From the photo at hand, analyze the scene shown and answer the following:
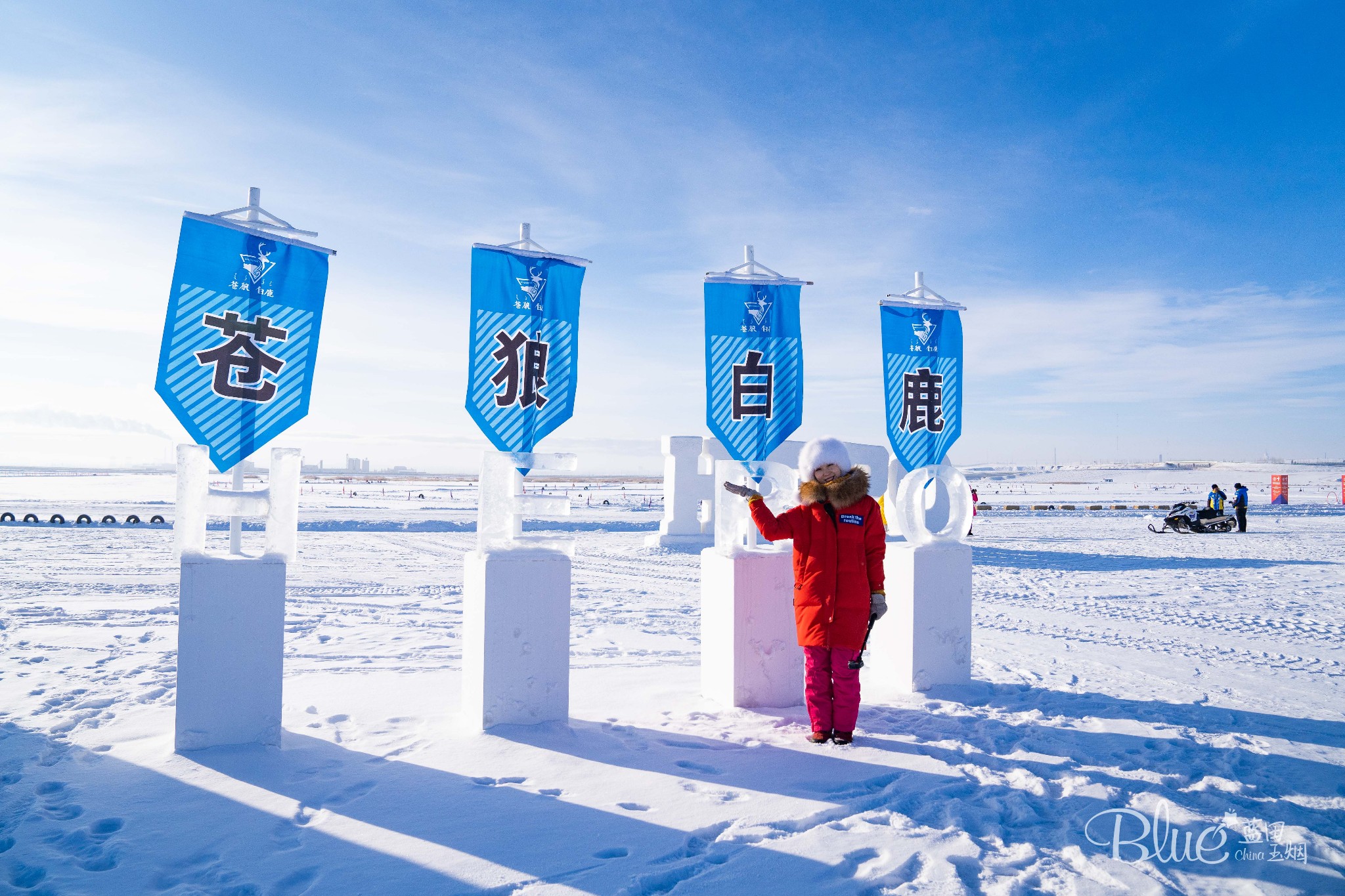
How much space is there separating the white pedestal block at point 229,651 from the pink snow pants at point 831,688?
117 inches

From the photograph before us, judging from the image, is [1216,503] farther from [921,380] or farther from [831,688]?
[831,688]

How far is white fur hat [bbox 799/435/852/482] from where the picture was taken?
445 cm

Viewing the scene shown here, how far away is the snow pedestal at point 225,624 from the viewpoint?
388cm

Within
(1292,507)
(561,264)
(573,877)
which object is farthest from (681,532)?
(1292,507)

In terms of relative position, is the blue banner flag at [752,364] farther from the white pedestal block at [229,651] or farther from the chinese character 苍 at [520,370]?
the white pedestal block at [229,651]

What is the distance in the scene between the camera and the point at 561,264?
4.74 metres

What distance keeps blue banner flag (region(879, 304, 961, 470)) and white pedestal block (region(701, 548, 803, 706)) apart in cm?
165

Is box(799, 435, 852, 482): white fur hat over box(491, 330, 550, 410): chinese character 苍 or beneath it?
beneath

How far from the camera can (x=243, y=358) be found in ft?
13.5

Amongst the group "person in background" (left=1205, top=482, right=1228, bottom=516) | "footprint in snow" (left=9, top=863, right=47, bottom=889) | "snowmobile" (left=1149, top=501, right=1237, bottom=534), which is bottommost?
"footprint in snow" (left=9, top=863, right=47, bottom=889)

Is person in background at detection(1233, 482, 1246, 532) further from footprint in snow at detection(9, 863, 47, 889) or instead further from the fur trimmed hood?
footprint in snow at detection(9, 863, 47, 889)
